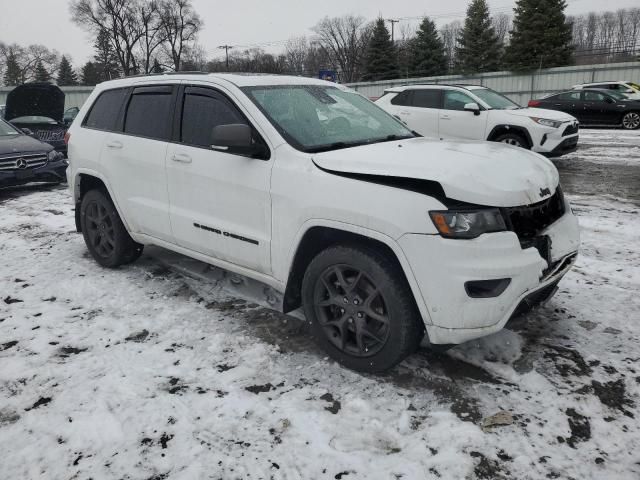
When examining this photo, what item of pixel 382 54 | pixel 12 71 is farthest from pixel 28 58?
pixel 382 54

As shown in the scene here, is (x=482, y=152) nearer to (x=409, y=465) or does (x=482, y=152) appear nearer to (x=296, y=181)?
(x=296, y=181)

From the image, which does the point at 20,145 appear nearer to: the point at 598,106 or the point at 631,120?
the point at 598,106

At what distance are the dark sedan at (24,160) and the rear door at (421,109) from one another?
7.21 meters

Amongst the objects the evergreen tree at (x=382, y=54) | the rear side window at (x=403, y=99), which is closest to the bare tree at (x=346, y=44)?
the evergreen tree at (x=382, y=54)

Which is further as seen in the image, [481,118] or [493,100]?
[493,100]

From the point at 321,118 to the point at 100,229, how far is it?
2.61 m

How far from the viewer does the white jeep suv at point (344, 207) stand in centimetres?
257

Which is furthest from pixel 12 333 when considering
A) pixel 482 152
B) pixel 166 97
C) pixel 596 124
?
pixel 596 124

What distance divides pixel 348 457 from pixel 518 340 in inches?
63.0

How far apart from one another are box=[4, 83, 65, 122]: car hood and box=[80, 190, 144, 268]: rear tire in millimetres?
8184

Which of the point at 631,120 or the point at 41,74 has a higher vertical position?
the point at 41,74

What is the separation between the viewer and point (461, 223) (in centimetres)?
254

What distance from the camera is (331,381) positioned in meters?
2.94

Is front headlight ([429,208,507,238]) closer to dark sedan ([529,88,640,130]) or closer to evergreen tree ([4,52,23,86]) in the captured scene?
dark sedan ([529,88,640,130])
